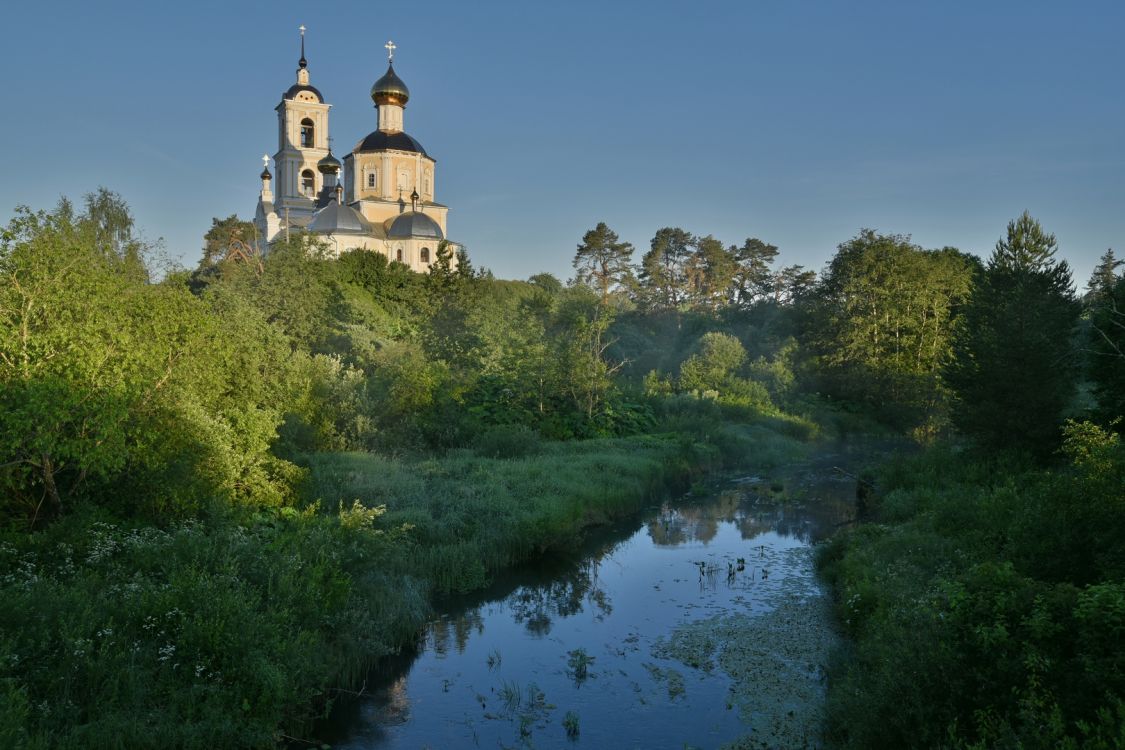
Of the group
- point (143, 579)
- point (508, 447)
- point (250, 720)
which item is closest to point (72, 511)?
point (143, 579)

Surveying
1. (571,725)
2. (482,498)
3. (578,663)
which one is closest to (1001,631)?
(571,725)

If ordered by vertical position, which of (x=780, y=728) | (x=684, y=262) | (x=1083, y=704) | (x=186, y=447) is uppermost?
(x=684, y=262)

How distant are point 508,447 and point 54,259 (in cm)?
1239

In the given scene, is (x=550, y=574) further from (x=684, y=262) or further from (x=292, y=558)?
(x=684, y=262)

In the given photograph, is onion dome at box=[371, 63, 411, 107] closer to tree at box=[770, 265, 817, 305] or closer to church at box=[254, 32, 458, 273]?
church at box=[254, 32, 458, 273]

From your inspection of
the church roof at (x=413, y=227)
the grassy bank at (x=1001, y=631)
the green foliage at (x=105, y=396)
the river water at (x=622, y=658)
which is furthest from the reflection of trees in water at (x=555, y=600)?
the church roof at (x=413, y=227)

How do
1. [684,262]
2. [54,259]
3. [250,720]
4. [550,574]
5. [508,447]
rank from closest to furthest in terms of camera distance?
[250,720]
[54,259]
[550,574]
[508,447]
[684,262]

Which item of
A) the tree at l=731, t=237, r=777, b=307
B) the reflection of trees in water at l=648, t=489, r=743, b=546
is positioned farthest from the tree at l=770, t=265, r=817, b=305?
the reflection of trees in water at l=648, t=489, r=743, b=546

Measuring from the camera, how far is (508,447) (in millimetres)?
21828

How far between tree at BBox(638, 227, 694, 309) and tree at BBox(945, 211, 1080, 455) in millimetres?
37707

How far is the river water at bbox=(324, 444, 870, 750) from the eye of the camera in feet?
29.8

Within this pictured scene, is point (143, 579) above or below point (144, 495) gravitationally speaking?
below

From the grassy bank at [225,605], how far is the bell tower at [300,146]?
54.2 metres

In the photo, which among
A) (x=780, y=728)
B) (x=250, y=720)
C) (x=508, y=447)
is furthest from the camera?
(x=508, y=447)
